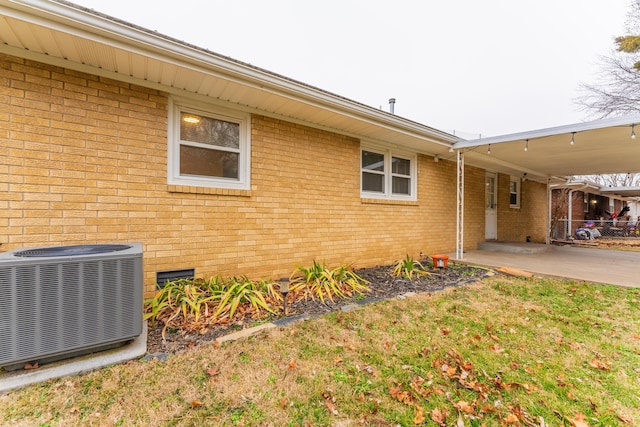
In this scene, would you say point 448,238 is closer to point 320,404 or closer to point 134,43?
point 320,404

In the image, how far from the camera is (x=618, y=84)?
12.1 m

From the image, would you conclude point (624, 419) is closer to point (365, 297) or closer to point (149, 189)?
point (365, 297)

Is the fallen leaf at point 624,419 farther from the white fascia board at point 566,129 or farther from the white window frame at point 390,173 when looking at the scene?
the white fascia board at point 566,129

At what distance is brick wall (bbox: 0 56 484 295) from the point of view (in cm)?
301

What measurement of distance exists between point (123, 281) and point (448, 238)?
7622 mm

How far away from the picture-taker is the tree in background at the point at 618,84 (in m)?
10.7

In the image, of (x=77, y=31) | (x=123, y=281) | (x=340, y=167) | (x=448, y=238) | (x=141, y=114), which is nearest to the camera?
(x=123, y=281)

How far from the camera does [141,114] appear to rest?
11.8ft

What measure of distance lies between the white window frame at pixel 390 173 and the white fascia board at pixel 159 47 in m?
1.55

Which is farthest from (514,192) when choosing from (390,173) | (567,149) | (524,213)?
(390,173)

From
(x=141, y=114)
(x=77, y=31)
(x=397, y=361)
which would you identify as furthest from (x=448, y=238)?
(x=77, y=31)

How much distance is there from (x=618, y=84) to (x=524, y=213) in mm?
7472

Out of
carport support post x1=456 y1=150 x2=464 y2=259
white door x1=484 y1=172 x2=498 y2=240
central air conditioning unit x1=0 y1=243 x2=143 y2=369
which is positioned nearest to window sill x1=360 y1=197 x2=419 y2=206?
carport support post x1=456 y1=150 x2=464 y2=259

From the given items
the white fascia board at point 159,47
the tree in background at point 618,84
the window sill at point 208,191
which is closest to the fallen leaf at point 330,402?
the window sill at point 208,191
